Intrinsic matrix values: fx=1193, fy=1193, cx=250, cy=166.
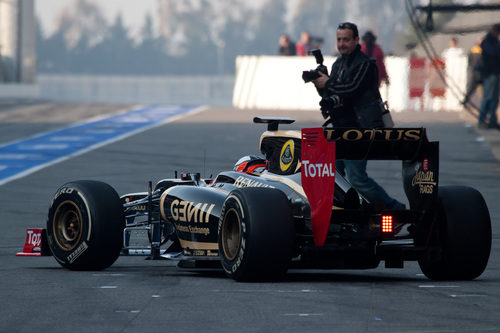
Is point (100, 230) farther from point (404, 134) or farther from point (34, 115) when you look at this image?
point (34, 115)

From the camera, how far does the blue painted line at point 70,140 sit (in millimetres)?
19766

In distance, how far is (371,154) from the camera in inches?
326

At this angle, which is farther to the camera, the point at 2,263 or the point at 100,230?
the point at 2,263

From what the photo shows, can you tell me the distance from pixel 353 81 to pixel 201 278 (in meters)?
2.04

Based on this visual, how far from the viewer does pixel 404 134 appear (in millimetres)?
8242

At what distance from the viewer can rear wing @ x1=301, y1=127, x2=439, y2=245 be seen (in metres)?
7.98

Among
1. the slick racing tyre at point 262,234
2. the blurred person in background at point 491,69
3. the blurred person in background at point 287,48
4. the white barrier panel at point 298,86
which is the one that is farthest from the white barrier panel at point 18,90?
the slick racing tyre at point 262,234

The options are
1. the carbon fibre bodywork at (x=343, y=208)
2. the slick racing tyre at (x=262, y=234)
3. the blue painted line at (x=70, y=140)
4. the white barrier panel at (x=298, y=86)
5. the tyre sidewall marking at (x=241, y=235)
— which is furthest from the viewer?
the white barrier panel at (x=298, y=86)

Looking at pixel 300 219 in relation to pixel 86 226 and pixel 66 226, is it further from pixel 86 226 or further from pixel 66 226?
pixel 66 226

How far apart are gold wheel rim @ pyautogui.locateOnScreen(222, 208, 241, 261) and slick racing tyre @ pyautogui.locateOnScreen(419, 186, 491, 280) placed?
1.33 meters

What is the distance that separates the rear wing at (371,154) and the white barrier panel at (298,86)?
24.1m

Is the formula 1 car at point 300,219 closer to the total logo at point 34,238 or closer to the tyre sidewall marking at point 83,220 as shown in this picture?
the tyre sidewall marking at point 83,220

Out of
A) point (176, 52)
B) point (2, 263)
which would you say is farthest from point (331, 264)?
point (176, 52)

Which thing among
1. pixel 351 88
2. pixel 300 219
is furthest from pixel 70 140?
pixel 300 219
